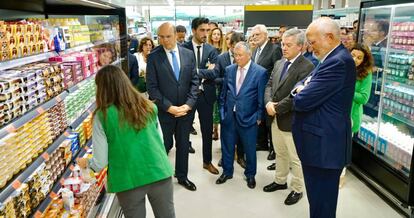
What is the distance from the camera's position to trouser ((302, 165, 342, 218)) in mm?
2517

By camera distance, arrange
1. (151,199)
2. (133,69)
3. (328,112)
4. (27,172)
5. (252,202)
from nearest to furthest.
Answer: (27,172) < (151,199) < (328,112) < (252,202) < (133,69)

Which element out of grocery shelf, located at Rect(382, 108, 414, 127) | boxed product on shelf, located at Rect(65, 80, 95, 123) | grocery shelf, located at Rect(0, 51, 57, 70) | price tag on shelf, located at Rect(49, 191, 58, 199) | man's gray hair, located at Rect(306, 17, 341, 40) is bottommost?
price tag on shelf, located at Rect(49, 191, 58, 199)

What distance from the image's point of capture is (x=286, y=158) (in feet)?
12.1

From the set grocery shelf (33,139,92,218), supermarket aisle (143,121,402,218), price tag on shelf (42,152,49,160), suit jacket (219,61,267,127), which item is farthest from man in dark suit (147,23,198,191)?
price tag on shelf (42,152,49,160)

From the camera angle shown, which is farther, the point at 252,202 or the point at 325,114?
the point at 252,202

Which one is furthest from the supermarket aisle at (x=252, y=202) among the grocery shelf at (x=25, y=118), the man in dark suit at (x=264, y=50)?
the grocery shelf at (x=25, y=118)

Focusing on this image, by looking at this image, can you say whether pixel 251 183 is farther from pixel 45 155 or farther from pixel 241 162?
pixel 45 155

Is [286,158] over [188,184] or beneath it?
over

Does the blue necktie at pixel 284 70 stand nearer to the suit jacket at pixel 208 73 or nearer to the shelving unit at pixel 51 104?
the suit jacket at pixel 208 73

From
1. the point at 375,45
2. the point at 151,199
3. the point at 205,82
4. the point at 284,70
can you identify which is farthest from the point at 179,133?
the point at 375,45

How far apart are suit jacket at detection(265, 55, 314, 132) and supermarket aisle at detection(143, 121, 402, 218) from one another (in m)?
0.81

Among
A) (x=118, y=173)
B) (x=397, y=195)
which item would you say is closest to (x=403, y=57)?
(x=397, y=195)

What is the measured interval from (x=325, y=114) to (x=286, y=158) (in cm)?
143

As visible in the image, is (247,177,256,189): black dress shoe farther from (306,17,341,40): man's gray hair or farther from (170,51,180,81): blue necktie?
(306,17,341,40): man's gray hair
